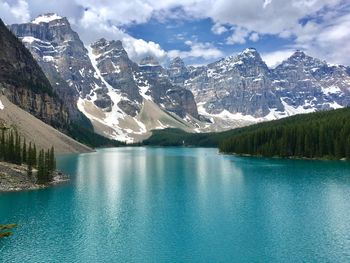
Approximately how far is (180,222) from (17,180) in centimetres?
4088

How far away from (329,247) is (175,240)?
16579 millimetres

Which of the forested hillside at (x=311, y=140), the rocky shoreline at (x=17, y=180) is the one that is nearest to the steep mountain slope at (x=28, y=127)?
the rocky shoreline at (x=17, y=180)

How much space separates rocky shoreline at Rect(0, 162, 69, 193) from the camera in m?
80.6

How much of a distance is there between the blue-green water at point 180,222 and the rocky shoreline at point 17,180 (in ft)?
11.4

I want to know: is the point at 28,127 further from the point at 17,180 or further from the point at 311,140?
the point at 311,140

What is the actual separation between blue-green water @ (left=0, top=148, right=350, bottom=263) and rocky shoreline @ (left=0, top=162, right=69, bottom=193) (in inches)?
137

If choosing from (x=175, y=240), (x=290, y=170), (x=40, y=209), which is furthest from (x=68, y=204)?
(x=290, y=170)

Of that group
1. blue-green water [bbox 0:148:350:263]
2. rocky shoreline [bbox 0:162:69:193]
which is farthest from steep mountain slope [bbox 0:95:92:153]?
blue-green water [bbox 0:148:350:263]

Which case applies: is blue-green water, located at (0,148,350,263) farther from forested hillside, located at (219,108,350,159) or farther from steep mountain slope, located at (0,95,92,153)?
steep mountain slope, located at (0,95,92,153)

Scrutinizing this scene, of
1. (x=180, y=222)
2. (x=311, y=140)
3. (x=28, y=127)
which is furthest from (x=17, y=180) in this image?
(x=311, y=140)

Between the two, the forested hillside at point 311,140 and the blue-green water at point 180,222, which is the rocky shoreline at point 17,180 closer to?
the blue-green water at point 180,222

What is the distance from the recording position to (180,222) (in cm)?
5791

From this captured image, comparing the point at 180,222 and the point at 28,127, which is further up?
the point at 28,127

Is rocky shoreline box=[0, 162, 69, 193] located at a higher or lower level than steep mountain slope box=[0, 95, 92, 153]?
lower
